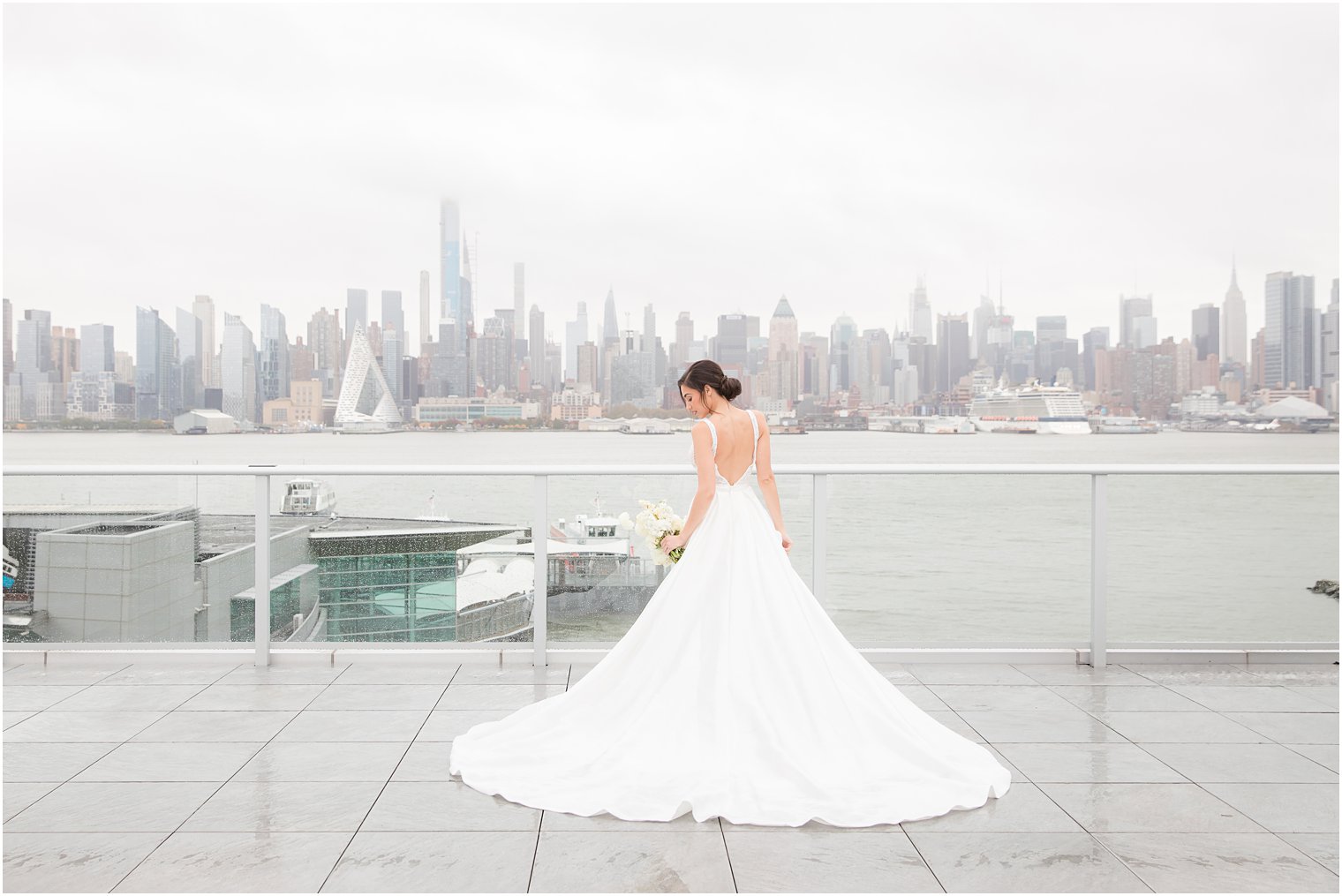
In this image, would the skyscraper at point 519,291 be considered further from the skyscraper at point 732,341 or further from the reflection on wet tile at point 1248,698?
the reflection on wet tile at point 1248,698

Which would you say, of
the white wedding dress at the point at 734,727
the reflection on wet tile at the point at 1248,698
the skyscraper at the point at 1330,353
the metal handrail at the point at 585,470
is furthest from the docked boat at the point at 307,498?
the skyscraper at the point at 1330,353

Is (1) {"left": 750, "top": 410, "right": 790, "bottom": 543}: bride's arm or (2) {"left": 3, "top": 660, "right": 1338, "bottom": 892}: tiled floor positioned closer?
(2) {"left": 3, "top": 660, "right": 1338, "bottom": 892}: tiled floor

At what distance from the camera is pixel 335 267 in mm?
51906

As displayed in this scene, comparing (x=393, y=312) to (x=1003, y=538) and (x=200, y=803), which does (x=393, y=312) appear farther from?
(x=200, y=803)

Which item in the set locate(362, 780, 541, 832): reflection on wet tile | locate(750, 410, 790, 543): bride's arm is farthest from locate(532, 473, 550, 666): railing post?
locate(362, 780, 541, 832): reflection on wet tile

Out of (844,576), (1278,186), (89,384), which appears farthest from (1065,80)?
(844,576)

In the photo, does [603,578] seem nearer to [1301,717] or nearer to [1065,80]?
[1301,717]

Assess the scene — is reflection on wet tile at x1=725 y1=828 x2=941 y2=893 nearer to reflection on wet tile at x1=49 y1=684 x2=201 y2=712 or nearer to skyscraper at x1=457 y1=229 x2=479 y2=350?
reflection on wet tile at x1=49 y1=684 x2=201 y2=712

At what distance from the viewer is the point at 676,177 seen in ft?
177

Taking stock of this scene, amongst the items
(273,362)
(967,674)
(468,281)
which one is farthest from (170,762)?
(468,281)

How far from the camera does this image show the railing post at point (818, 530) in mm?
5199

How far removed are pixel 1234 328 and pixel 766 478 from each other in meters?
36.2

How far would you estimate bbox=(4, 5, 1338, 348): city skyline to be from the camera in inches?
1916

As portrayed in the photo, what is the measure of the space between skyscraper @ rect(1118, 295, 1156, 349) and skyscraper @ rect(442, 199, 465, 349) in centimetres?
2880
